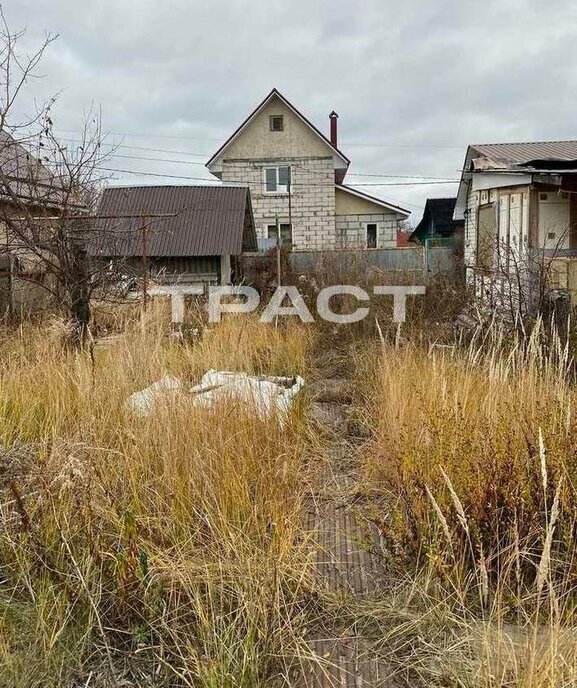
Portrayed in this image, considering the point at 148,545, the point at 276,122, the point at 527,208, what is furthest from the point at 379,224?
the point at 148,545

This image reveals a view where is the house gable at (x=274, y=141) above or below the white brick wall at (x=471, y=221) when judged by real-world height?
above

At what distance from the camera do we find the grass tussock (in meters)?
1.58

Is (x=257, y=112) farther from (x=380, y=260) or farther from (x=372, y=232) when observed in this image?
(x=380, y=260)

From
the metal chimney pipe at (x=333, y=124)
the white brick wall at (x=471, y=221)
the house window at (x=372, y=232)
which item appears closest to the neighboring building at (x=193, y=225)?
the white brick wall at (x=471, y=221)

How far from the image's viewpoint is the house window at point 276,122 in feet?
69.4

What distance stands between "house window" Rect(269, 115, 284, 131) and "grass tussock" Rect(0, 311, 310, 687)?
66.1ft

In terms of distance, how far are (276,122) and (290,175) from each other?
214cm

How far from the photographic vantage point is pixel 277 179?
70.8ft

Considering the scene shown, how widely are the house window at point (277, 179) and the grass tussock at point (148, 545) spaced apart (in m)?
19.7

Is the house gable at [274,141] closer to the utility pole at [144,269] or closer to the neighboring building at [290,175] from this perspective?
the neighboring building at [290,175]

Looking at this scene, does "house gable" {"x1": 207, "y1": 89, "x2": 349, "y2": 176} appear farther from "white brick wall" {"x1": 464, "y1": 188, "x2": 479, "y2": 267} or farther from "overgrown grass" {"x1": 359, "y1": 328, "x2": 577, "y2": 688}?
"overgrown grass" {"x1": 359, "y1": 328, "x2": 577, "y2": 688}

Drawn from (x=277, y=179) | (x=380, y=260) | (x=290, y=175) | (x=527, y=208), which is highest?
(x=290, y=175)

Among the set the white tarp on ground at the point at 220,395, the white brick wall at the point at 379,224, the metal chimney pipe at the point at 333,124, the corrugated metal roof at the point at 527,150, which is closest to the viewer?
the white tarp on ground at the point at 220,395

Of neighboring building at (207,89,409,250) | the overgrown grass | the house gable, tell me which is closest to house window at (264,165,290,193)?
neighboring building at (207,89,409,250)
